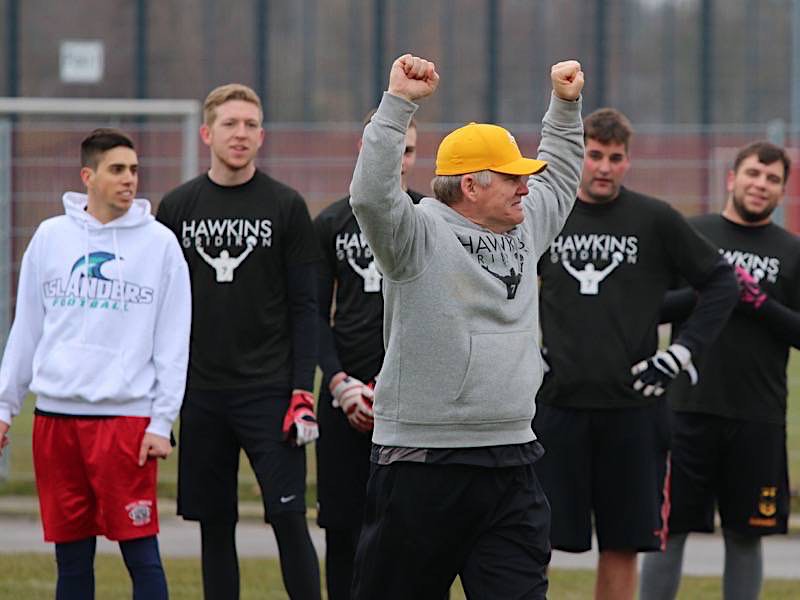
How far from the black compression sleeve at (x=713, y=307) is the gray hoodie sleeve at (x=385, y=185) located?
2.05 m

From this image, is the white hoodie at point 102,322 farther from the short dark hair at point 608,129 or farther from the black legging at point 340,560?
the short dark hair at point 608,129

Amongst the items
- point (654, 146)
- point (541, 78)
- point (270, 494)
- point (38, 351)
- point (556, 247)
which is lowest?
point (270, 494)

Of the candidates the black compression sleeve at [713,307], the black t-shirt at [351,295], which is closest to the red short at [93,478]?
the black t-shirt at [351,295]

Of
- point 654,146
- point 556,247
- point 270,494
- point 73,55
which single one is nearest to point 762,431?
point 556,247

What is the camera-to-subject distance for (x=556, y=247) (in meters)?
6.56

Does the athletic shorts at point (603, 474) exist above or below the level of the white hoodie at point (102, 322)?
below

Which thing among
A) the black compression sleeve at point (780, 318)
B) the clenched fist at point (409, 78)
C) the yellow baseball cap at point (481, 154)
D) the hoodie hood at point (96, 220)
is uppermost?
the clenched fist at point (409, 78)

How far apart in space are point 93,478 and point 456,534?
1689mm

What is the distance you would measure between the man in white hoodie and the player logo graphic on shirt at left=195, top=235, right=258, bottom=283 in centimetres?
36

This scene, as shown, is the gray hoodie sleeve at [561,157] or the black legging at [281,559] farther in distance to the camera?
the black legging at [281,559]

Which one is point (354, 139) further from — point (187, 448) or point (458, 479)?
point (458, 479)

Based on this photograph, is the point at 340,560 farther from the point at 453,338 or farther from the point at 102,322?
the point at 453,338

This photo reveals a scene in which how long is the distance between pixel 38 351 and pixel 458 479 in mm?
1986

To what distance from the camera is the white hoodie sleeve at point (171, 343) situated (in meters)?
6.04
